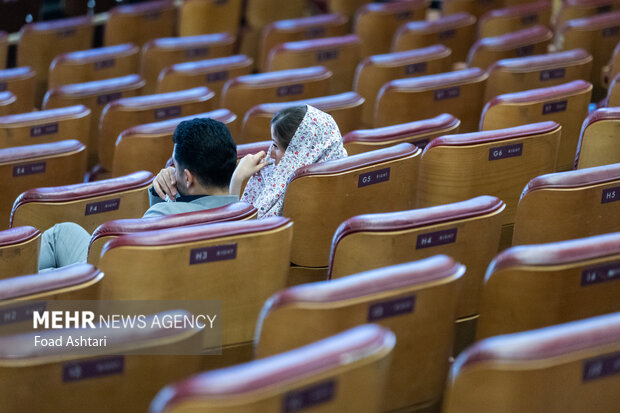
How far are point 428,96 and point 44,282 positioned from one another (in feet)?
4.13

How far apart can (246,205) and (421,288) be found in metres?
0.42

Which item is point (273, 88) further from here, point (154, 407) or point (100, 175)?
point (154, 407)

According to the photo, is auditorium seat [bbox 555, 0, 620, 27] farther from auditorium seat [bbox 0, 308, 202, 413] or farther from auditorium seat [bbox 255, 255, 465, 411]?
auditorium seat [bbox 0, 308, 202, 413]

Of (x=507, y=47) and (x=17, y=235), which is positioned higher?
(x=507, y=47)

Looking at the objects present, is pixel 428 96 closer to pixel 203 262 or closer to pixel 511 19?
pixel 511 19

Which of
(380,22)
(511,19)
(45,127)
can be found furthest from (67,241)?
(511,19)

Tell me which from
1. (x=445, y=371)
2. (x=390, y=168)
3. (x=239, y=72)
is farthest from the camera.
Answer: (x=239, y=72)

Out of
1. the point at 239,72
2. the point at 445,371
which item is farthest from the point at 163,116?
the point at 445,371

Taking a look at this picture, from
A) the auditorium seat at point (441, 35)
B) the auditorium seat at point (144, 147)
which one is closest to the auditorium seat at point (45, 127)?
the auditorium seat at point (144, 147)

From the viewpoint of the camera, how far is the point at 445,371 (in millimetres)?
1206

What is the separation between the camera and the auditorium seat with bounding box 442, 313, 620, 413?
926 millimetres

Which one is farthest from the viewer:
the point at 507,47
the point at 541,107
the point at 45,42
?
the point at 45,42

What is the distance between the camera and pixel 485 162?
164 centimetres

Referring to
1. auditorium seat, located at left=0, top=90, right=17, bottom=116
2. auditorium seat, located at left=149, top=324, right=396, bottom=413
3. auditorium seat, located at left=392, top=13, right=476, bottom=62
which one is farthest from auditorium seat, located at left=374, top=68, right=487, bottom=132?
auditorium seat, located at left=149, top=324, right=396, bottom=413
